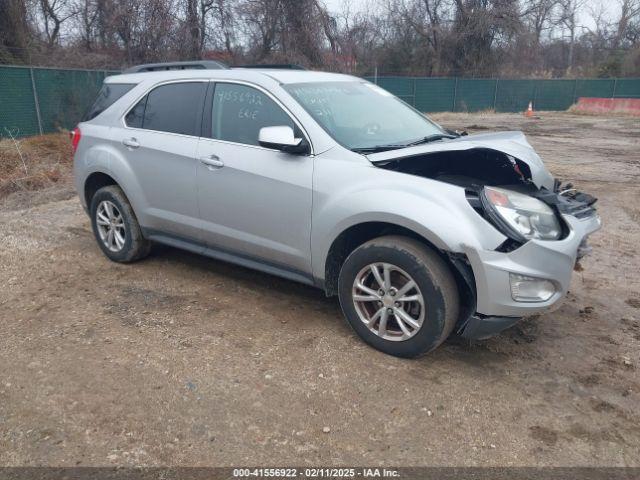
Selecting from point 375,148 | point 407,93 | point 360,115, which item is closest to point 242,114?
point 360,115

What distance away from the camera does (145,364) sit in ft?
11.5

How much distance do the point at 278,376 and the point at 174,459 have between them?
847 millimetres

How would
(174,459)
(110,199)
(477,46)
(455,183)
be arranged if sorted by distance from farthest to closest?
(477,46) → (110,199) → (455,183) → (174,459)

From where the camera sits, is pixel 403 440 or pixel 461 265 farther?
pixel 461 265

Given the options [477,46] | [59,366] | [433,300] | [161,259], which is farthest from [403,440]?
[477,46]

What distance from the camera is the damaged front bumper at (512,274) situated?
10.1ft

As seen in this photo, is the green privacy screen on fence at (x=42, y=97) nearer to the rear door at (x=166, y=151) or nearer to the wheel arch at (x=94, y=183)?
the wheel arch at (x=94, y=183)

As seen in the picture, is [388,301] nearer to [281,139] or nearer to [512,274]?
[512,274]

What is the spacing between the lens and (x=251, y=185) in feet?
13.0

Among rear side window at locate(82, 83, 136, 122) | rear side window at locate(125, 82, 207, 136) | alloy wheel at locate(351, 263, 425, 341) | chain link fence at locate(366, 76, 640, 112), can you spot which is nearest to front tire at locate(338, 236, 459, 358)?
alloy wheel at locate(351, 263, 425, 341)

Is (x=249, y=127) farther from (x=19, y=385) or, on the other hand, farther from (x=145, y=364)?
(x=19, y=385)

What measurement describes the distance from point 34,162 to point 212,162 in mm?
7763

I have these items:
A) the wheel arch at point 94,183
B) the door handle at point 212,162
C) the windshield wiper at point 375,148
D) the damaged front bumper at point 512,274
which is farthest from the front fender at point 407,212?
the wheel arch at point 94,183

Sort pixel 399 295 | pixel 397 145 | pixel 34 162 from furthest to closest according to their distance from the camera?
pixel 34 162 → pixel 397 145 → pixel 399 295
